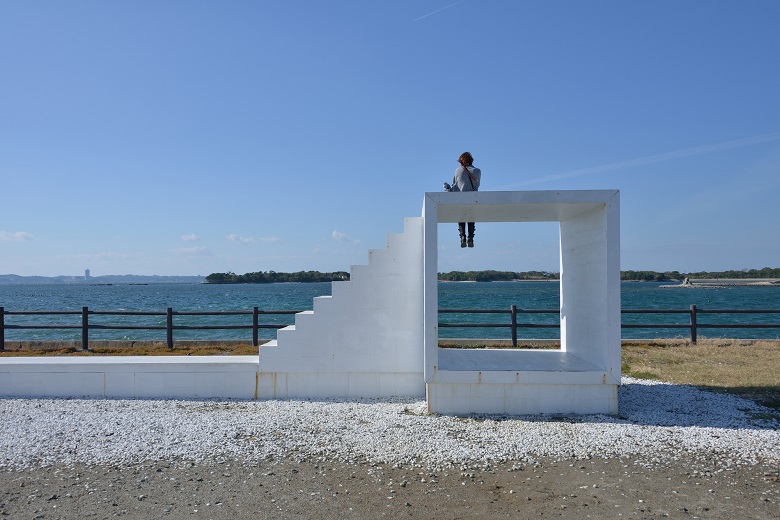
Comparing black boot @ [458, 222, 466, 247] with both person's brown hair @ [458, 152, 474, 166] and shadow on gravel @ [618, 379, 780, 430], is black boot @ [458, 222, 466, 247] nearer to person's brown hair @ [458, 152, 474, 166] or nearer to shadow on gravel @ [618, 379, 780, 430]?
person's brown hair @ [458, 152, 474, 166]

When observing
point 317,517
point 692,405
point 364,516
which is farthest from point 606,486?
point 692,405

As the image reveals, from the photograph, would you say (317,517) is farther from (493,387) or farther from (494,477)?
(493,387)

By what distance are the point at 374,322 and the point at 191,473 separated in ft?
10.2

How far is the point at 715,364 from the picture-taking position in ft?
29.9

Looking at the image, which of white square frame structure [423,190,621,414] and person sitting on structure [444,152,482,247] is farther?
person sitting on structure [444,152,482,247]

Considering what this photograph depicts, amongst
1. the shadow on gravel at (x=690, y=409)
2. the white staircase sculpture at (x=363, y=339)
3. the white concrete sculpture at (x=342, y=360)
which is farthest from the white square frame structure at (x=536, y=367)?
the white staircase sculpture at (x=363, y=339)

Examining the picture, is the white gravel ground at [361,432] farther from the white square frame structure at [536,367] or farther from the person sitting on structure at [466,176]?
A: the person sitting on structure at [466,176]

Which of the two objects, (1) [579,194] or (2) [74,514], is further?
(1) [579,194]

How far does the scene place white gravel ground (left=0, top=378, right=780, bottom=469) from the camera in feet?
15.4

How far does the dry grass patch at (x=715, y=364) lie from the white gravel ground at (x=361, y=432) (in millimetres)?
877

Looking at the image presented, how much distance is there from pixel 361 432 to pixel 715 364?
697 centimetres

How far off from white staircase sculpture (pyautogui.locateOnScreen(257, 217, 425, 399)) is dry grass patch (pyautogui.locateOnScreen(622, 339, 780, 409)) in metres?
3.86

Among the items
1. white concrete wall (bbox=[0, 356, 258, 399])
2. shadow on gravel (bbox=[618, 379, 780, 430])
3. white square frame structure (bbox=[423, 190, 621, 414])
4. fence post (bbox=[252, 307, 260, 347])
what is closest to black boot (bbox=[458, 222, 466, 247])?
white square frame structure (bbox=[423, 190, 621, 414])

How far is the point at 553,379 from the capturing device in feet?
20.0
